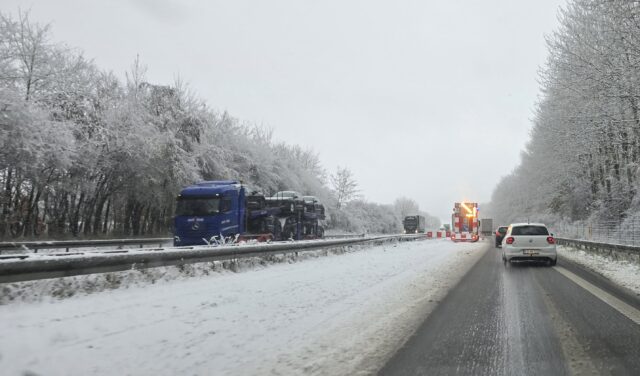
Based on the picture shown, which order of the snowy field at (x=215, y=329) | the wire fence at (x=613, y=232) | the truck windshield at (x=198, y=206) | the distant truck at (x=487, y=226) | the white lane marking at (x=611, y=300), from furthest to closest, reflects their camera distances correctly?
1. the distant truck at (x=487, y=226)
2. the wire fence at (x=613, y=232)
3. the truck windshield at (x=198, y=206)
4. the white lane marking at (x=611, y=300)
5. the snowy field at (x=215, y=329)

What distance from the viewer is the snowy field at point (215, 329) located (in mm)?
4430

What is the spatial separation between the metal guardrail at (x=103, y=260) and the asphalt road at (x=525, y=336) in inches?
230

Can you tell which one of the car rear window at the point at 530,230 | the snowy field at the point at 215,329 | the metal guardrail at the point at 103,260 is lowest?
the snowy field at the point at 215,329

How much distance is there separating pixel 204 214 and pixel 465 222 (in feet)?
82.2

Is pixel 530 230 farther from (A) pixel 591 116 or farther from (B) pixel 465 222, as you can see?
(B) pixel 465 222

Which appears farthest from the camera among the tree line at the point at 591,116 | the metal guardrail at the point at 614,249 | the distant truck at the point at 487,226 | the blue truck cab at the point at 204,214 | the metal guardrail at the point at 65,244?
the distant truck at the point at 487,226

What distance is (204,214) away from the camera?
19.4 metres

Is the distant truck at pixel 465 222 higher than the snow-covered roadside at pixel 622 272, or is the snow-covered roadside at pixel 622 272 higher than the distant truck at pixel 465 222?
the distant truck at pixel 465 222

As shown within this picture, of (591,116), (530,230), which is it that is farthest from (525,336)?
(591,116)

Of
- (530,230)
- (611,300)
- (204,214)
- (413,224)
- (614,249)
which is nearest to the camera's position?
(611,300)

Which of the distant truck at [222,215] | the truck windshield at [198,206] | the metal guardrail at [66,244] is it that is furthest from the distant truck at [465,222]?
the truck windshield at [198,206]

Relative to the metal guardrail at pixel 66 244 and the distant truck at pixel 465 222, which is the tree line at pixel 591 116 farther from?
the metal guardrail at pixel 66 244

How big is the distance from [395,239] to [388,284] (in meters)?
22.7

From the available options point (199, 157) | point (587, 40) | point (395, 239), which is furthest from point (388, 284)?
point (199, 157)
